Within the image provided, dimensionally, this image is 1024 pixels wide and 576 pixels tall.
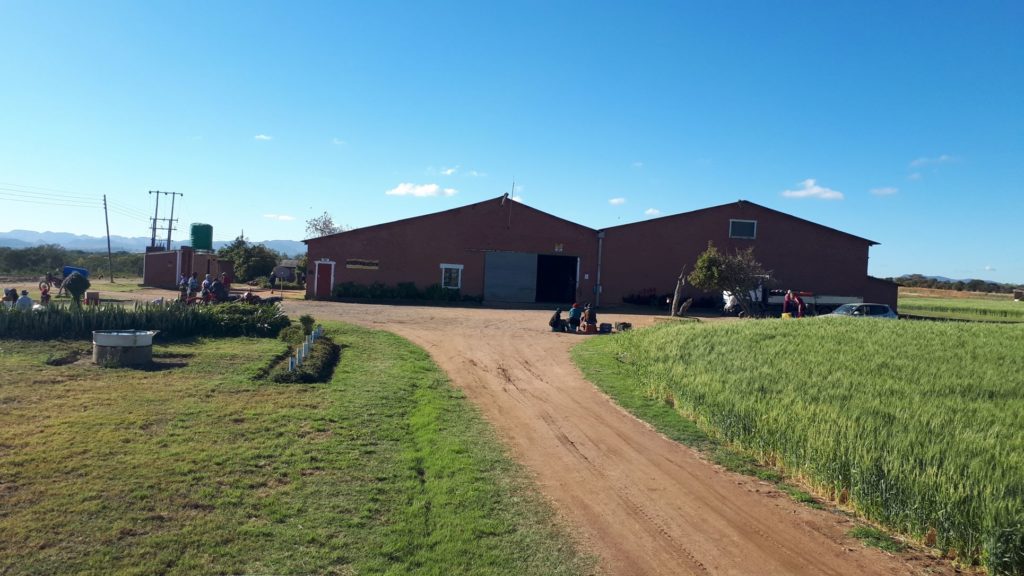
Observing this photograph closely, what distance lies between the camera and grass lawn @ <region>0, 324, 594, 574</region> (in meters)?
5.56

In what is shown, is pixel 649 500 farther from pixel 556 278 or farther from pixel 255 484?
pixel 556 278

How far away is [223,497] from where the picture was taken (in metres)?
6.70

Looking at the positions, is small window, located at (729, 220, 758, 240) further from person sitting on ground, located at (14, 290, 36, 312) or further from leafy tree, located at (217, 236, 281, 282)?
leafy tree, located at (217, 236, 281, 282)

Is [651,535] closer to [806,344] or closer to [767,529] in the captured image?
[767,529]

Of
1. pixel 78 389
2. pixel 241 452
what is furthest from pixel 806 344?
pixel 78 389

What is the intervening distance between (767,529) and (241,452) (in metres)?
6.00

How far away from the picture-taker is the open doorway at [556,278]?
1657 inches

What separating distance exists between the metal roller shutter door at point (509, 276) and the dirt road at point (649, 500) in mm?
26050

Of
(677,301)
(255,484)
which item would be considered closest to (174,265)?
(677,301)

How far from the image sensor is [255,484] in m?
7.14

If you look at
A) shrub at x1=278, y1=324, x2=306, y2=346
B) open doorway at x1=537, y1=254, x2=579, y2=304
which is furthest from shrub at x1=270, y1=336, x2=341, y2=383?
open doorway at x1=537, y1=254, x2=579, y2=304

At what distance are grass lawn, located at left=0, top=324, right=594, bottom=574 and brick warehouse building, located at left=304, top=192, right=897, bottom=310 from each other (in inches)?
1082

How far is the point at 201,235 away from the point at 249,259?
1131cm

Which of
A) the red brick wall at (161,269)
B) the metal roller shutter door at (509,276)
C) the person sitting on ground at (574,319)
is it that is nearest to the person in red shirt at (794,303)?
the person sitting on ground at (574,319)
